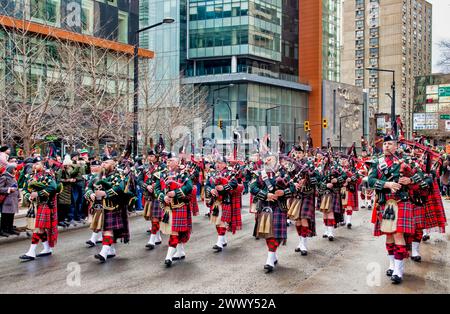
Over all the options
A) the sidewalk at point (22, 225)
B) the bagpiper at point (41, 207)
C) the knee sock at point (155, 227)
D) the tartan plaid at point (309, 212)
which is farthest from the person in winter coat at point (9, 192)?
the tartan plaid at point (309, 212)

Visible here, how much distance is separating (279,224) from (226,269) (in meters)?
1.20

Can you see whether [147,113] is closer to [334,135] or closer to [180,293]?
[180,293]

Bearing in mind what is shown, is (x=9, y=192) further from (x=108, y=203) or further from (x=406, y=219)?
(x=406, y=219)

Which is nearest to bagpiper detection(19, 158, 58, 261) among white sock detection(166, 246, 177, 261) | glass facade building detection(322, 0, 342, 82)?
white sock detection(166, 246, 177, 261)

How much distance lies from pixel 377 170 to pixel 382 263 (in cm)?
198

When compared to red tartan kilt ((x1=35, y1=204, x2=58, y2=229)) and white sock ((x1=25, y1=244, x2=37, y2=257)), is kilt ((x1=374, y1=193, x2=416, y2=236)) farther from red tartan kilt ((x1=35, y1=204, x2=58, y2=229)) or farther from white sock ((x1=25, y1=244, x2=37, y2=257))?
white sock ((x1=25, y1=244, x2=37, y2=257))

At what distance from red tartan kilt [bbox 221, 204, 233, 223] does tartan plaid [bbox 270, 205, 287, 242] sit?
1.94 m

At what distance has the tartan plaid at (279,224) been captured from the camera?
8461mm

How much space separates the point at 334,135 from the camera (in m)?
71.3

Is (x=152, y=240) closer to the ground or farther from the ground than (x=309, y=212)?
closer to the ground

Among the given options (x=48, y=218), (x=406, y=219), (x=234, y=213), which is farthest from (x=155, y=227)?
(x=406, y=219)

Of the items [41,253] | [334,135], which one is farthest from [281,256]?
[334,135]

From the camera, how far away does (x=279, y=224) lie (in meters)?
8.49

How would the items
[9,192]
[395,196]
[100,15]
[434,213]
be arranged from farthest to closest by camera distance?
[100,15], [9,192], [434,213], [395,196]
